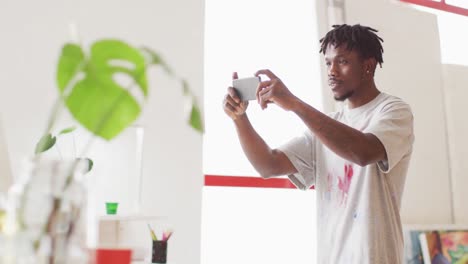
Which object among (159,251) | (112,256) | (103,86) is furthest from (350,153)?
(103,86)

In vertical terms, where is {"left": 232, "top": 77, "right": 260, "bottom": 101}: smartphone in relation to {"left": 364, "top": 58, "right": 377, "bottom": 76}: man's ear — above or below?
below

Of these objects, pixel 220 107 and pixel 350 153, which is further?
pixel 220 107

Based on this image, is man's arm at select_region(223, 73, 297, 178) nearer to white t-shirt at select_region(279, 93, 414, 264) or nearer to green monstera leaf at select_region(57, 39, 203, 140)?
white t-shirt at select_region(279, 93, 414, 264)

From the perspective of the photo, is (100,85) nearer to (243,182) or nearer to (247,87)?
(247,87)

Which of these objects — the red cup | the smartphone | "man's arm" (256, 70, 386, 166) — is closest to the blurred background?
the smartphone

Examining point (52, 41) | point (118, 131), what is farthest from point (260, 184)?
point (118, 131)

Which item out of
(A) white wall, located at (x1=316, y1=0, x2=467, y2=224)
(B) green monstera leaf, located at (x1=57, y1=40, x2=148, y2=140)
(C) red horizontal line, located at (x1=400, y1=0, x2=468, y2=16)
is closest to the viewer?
(B) green monstera leaf, located at (x1=57, y1=40, x2=148, y2=140)

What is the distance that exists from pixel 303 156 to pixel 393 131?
1.22ft

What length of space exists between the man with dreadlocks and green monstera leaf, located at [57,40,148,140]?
37.2 inches

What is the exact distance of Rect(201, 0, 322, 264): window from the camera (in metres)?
2.48

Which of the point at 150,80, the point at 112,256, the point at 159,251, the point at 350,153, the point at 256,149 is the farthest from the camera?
the point at 150,80

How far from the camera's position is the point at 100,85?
607mm

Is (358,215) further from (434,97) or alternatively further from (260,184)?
(434,97)

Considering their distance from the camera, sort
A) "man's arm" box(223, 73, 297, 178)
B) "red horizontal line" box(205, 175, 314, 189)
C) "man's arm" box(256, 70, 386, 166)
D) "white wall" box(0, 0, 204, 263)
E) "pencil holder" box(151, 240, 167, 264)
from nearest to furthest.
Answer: "man's arm" box(256, 70, 386, 166)
"pencil holder" box(151, 240, 167, 264)
"man's arm" box(223, 73, 297, 178)
"white wall" box(0, 0, 204, 263)
"red horizontal line" box(205, 175, 314, 189)
